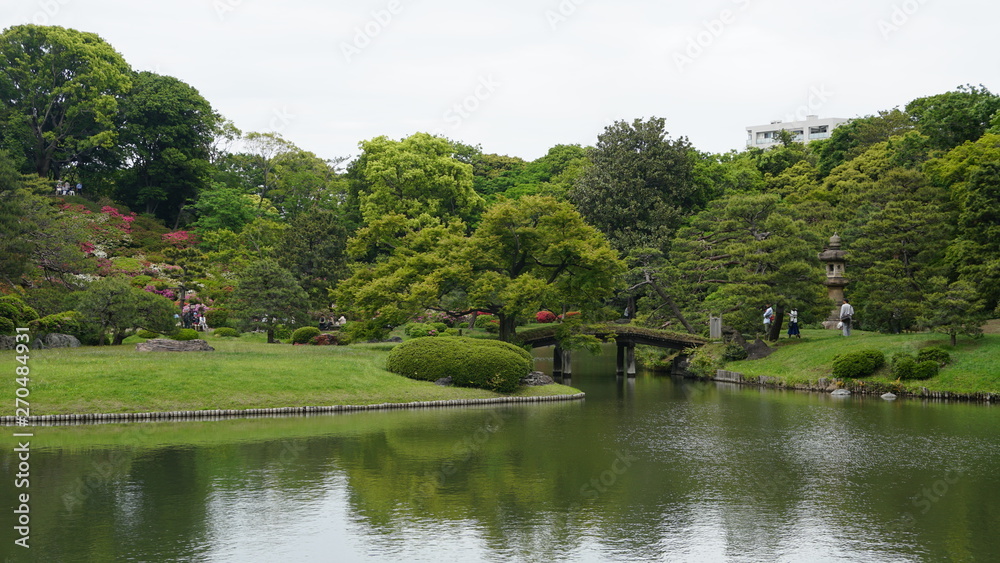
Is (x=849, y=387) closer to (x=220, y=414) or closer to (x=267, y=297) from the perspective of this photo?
(x=220, y=414)

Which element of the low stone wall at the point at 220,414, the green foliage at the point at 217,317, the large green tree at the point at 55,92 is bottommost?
the low stone wall at the point at 220,414

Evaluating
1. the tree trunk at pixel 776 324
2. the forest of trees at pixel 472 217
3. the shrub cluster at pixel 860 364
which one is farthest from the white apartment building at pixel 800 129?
the shrub cluster at pixel 860 364

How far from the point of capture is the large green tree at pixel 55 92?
62.8 meters

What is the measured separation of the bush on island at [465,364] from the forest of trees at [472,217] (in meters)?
4.56

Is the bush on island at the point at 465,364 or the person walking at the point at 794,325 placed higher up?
the person walking at the point at 794,325

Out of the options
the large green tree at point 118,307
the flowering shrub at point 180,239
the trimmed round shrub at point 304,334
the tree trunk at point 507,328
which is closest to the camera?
the large green tree at point 118,307

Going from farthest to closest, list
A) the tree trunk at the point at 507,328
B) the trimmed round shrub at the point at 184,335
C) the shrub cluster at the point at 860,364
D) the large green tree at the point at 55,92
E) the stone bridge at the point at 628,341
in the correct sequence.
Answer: the large green tree at the point at 55,92
the stone bridge at the point at 628,341
the tree trunk at the point at 507,328
the trimmed round shrub at the point at 184,335
the shrub cluster at the point at 860,364

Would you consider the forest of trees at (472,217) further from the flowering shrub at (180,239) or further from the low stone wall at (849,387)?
the low stone wall at (849,387)

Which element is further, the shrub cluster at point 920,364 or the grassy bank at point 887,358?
the shrub cluster at point 920,364

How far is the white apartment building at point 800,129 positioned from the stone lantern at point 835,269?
10220 centimetres

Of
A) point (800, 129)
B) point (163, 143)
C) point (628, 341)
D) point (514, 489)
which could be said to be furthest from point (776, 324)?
point (800, 129)

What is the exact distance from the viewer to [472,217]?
6950 centimetres

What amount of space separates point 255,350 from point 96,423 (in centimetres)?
1209

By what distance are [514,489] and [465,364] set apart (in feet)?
48.6
